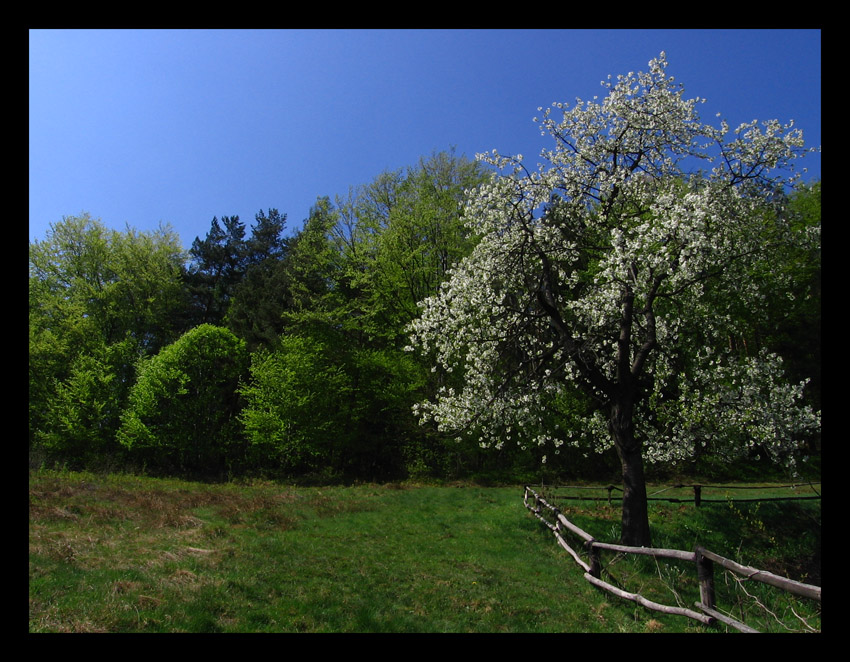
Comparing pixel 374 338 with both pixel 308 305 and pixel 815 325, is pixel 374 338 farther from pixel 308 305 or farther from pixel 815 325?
pixel 815 325

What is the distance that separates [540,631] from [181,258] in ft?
161

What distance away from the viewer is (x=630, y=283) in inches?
511

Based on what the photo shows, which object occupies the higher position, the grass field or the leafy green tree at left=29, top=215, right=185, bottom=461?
the leafy green tree at left=29, top=215, right=185, bottom=461

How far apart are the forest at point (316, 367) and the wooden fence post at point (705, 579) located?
1866cm

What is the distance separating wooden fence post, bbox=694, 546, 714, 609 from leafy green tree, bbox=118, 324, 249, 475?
96.7 ft

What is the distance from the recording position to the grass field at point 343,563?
7.00 metres

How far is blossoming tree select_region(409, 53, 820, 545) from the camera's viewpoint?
12812 mm

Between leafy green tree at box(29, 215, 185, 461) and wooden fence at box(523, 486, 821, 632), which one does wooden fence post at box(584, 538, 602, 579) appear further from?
leafy green tree at box(29, 215, 185, 461)

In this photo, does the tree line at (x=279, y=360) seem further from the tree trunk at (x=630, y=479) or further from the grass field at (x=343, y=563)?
the tree trunk at (x=630, y=479)

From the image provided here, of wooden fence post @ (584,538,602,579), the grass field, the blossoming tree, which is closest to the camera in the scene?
the grass field

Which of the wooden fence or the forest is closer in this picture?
the wooden fence

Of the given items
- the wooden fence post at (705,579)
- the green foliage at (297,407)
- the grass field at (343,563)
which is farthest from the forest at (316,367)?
the wooden fence post at (705,579)

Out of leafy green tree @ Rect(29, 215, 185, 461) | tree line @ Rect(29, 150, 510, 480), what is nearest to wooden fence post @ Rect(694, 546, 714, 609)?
tree line @ Rect(29, 150, 510, 480)

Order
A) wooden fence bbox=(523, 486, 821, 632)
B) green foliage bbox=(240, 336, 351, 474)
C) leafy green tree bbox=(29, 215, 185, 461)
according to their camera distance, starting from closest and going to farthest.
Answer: wooden fence bbox=(523, 486, 821, 632), green foliage bbox=(240, 336, 351, 474), leafy green tree bbox=(29, 215, 185, 461)
